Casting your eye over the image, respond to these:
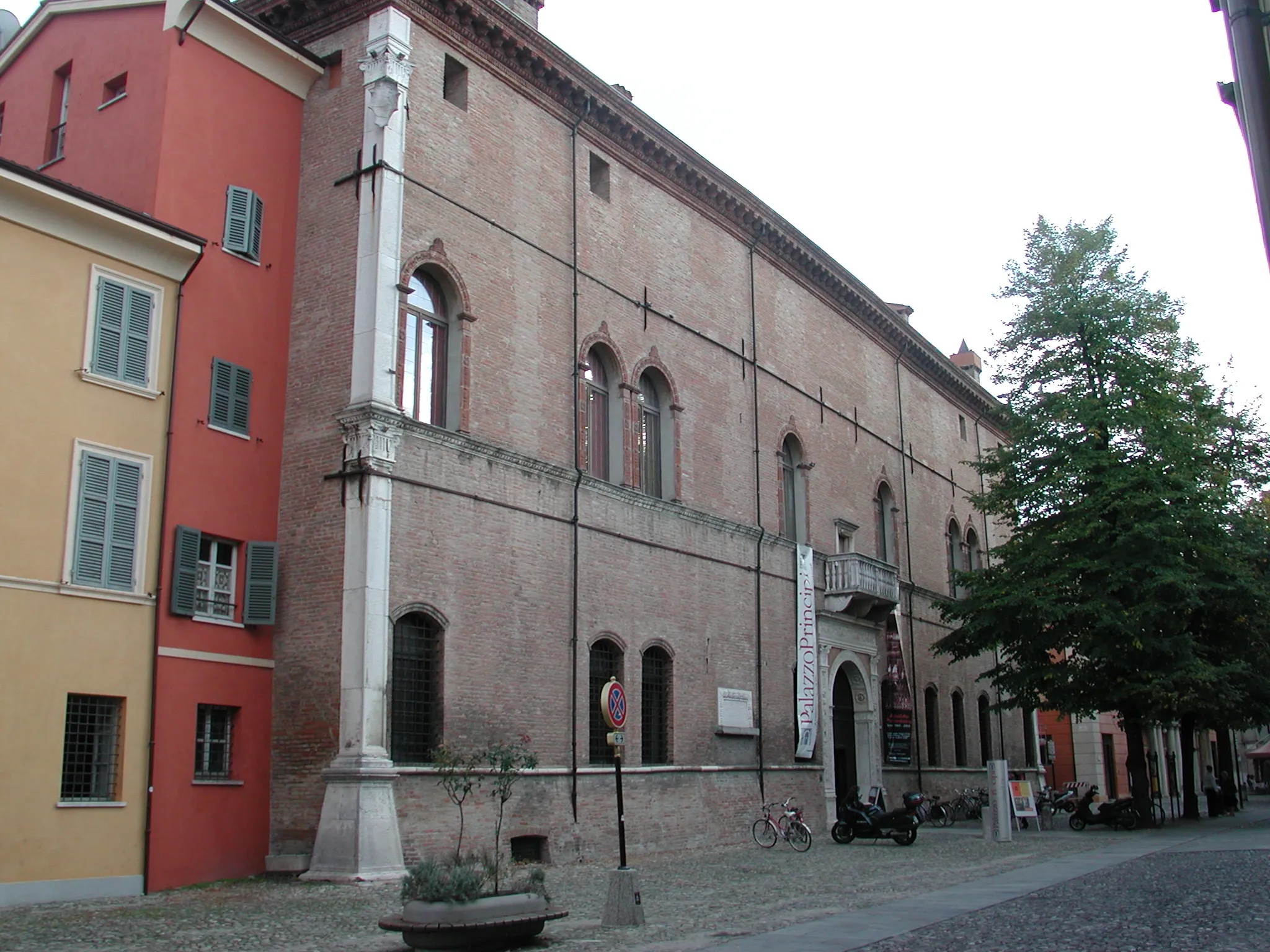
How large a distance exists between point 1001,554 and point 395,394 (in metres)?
17.4

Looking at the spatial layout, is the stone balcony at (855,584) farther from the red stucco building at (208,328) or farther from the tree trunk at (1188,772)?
the red stucco building at (208,328)

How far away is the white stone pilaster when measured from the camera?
15.8 metres

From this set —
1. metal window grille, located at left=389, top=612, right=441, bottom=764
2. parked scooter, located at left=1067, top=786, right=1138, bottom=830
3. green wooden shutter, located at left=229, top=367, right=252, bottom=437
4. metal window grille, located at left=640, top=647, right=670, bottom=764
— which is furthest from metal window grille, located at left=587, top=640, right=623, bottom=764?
parked scooter, located at left=1067, top=786, right=1138, bottom=830

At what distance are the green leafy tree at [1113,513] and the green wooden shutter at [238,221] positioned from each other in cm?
1789

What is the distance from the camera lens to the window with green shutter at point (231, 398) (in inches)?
669

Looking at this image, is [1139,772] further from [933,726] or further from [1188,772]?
[933,726]

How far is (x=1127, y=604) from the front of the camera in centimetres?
2736

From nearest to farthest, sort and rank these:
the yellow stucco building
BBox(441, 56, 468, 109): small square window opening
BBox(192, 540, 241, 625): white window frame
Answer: the yellow stucco building → BBox(192, 540, 241, 625): white window frame → BBox(441, 56, 468, 109): small square window opening

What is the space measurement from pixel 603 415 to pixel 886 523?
1294 cm

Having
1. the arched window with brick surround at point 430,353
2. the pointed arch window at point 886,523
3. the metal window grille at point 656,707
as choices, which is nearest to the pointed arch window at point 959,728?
the pointed arch window at point 886,523

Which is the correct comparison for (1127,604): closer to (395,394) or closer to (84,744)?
(395,394)

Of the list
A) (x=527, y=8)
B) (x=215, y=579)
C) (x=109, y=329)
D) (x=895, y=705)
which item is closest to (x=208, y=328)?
→ (x=109, y=329)

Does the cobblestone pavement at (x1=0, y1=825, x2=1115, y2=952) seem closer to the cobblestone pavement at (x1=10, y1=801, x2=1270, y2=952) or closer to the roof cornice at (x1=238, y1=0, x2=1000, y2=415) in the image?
the cobblestone pavement at (x1=10, y1=801, x2=1270, y2=952)

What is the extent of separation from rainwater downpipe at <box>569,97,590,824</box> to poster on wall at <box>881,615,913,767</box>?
12027 mm
